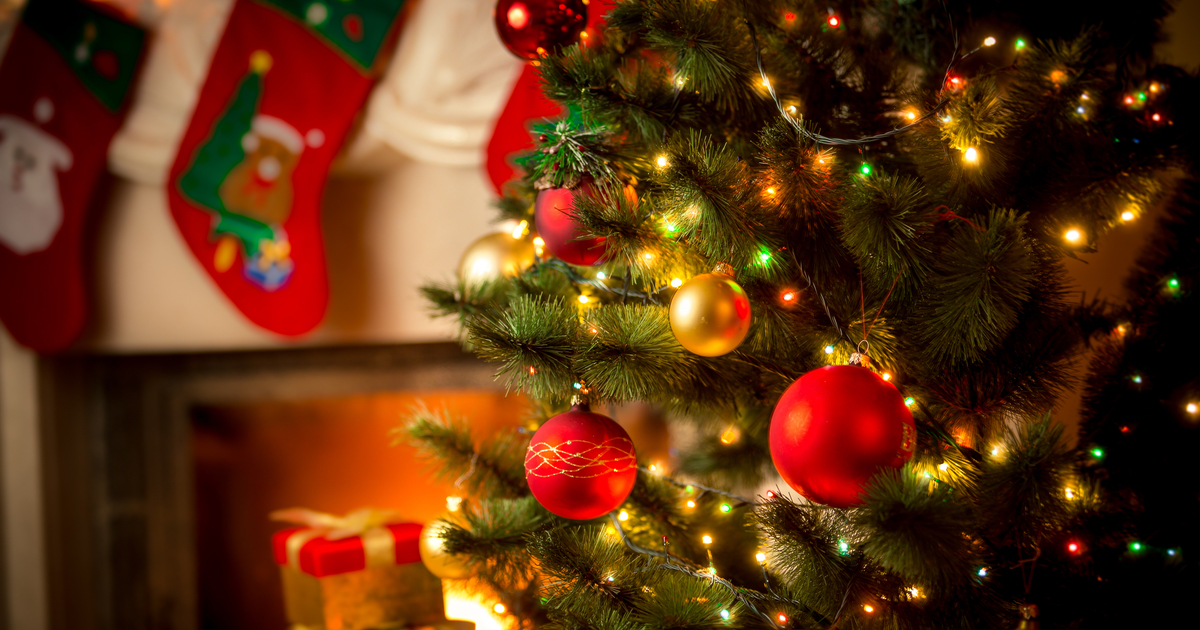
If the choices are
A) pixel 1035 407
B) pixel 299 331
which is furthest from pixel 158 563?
pixel 1035 407

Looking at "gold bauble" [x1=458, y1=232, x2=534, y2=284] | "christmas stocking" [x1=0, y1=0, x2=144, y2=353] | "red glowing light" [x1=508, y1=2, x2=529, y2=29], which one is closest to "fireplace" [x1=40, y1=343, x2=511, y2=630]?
"christmas stocking" [x1=0, y1=0, x2=144, y2=353]

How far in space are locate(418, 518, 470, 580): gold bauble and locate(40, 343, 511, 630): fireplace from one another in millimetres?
778

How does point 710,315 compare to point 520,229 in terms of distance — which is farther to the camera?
point 520,229

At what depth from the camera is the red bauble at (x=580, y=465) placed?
557mm

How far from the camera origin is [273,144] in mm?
1291

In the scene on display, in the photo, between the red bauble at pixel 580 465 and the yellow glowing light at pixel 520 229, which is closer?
the red bauble at pixel 580 465

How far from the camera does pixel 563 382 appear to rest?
22.8 inches

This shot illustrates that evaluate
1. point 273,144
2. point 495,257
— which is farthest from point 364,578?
point 273,144

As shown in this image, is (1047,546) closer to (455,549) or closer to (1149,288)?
(1149,288)

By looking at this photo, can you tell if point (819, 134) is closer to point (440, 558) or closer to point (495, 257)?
point (495, 257)

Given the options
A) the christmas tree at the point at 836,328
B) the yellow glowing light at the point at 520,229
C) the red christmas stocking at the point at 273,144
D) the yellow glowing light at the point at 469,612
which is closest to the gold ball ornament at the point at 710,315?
the christmas tree at the point at 836,328

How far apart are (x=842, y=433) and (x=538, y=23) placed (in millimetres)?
477

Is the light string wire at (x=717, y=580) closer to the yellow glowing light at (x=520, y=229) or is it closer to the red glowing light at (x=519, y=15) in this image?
the yellow glowing light at (x=520, y=229)

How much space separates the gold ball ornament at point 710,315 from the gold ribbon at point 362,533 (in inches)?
21.4
